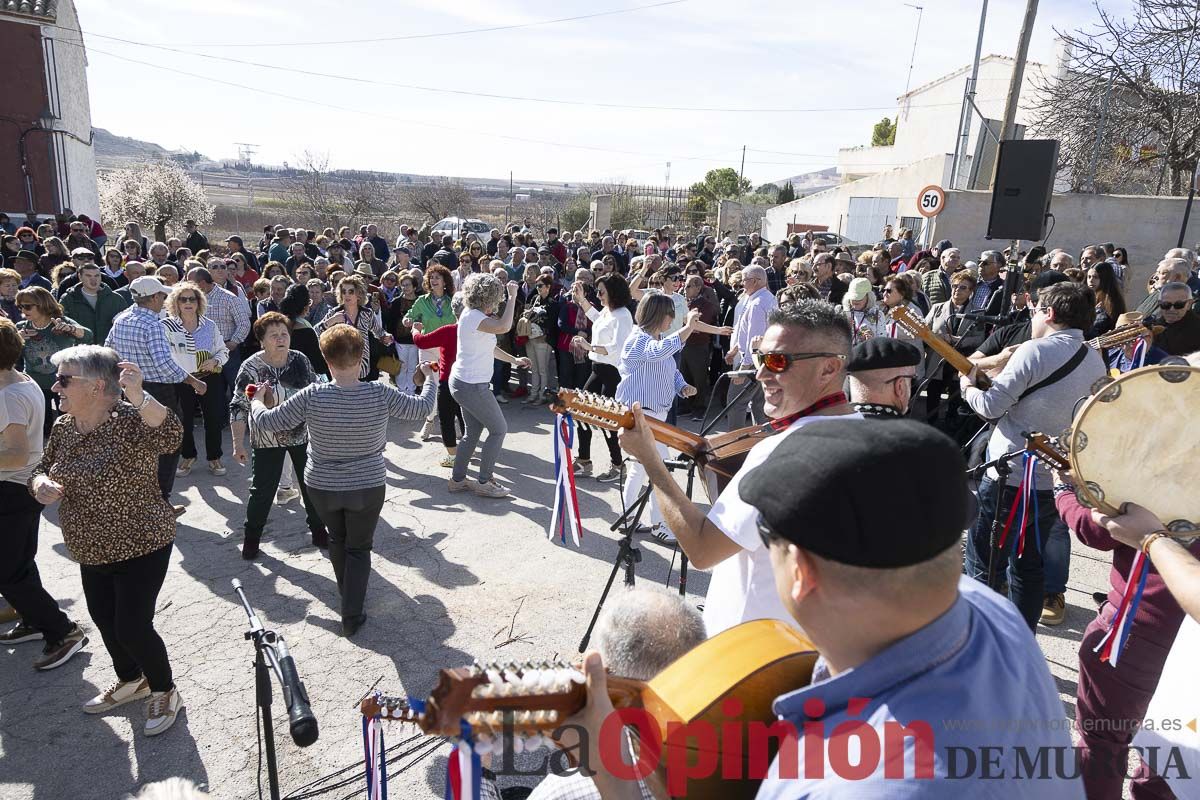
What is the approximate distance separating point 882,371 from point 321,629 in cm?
378

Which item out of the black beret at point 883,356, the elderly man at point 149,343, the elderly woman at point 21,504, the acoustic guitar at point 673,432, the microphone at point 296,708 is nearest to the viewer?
the microphone at point 296,708

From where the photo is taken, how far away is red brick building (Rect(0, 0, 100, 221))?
21047 mm

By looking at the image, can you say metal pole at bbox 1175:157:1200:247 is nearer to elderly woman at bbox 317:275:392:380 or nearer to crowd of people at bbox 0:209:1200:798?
crowd of people at bbox 0:209:1200:798

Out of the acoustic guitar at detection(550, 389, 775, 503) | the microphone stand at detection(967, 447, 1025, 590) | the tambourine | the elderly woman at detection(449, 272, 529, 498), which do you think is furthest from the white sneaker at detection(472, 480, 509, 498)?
the tambourine

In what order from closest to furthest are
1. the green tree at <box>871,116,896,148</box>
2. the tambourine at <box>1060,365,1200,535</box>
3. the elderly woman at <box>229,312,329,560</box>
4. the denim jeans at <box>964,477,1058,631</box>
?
the tambourine at <box>1060,365,1200,535</box>, the denim jeans at <box>964,477,1058,631</box>, the elderly woman at <box>229,312,329,560</box>, the green tree at <box>871,116,896,148</box>

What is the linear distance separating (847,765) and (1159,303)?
7071mm

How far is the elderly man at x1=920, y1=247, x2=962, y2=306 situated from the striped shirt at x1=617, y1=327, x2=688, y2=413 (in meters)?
5.64

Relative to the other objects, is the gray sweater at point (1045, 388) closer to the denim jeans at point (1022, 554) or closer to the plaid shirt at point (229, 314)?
the denim jeans at point (1022, 554)

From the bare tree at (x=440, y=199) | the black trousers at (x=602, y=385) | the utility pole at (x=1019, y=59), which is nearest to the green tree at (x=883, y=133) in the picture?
the bare tree at (x=440, y=199)

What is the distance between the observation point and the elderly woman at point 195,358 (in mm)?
6695

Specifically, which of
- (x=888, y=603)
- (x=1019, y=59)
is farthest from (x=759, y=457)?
(x=1019, y=59)

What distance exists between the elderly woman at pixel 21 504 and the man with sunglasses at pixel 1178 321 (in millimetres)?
8341

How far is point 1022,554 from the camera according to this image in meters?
4.12

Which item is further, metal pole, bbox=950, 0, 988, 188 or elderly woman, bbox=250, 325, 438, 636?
metal pole, bbox=950, 0, 988, 188
